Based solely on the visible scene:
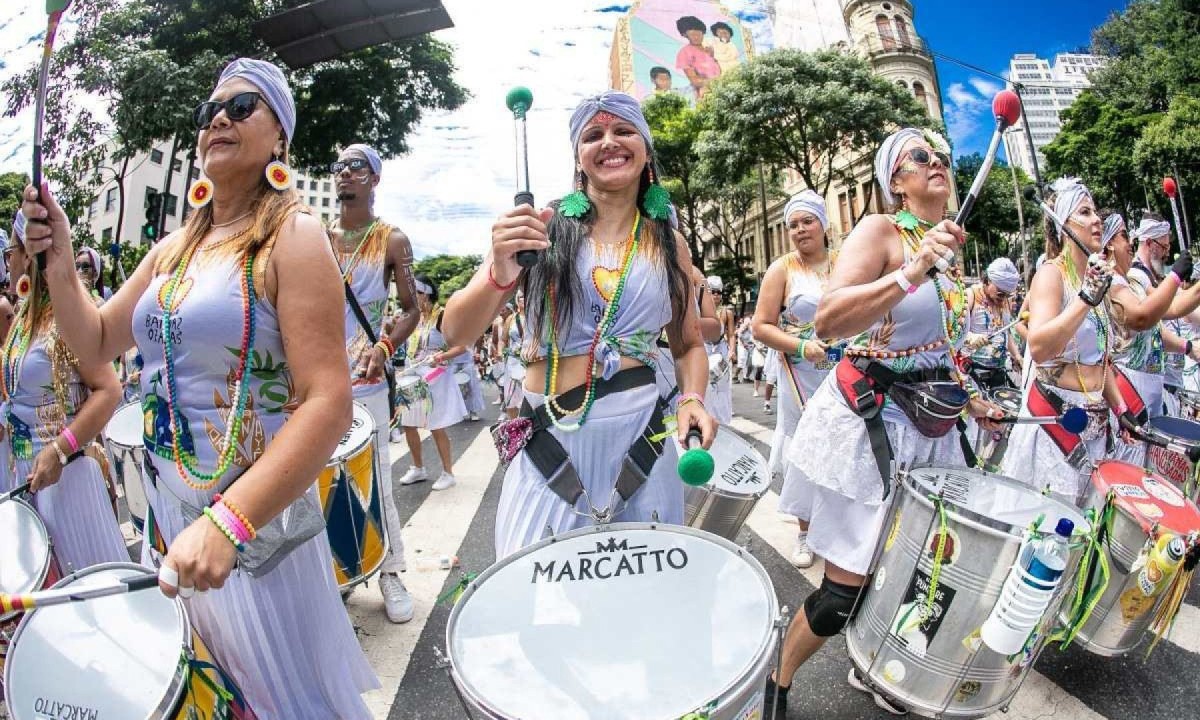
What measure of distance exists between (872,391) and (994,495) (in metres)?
0.53

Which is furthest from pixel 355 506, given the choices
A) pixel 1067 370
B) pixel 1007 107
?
pixel 1067 370

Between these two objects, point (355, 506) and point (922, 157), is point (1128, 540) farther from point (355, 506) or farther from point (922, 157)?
point (355, 506)

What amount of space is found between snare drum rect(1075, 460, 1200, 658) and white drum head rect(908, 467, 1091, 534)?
1.68ft

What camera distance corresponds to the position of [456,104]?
64.5ft

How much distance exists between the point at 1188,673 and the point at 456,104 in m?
19.7

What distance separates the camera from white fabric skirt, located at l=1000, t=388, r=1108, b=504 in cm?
308

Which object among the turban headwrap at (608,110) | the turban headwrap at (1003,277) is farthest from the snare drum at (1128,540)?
the turban headwrap at (1003,277)

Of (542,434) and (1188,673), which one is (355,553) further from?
(1188,673)

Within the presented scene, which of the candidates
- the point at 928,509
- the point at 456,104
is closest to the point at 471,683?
the point at 928,509

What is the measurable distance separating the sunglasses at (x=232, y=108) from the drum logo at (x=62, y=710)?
1280 mm

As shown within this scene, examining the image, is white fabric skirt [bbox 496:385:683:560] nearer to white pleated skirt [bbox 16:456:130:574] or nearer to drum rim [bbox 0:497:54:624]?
drum rim [bbox 0:497:54:624]

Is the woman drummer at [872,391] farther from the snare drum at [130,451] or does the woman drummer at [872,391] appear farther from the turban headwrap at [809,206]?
the snare drum at [130,451]

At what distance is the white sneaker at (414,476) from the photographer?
6848 mm

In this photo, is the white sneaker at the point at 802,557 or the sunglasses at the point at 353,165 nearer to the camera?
the sunglasses at the point at 353,165
